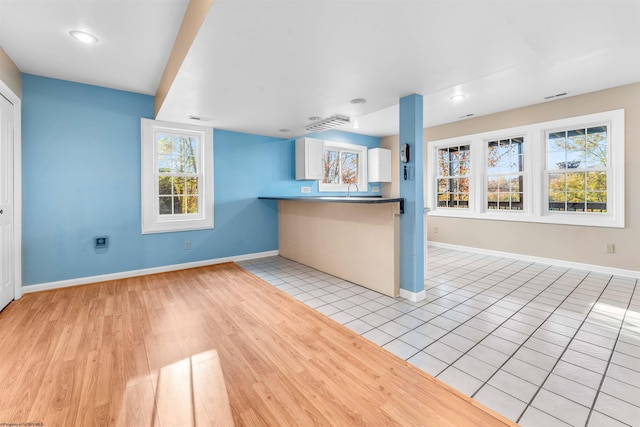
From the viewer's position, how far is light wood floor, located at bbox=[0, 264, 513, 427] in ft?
4.86

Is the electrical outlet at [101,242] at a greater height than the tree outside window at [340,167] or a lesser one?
lesser

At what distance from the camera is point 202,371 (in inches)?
72.9

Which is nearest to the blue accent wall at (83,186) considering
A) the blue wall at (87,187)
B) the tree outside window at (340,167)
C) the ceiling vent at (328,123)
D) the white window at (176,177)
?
the blue wall at (87,187)

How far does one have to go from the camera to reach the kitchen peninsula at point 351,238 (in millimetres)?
3135

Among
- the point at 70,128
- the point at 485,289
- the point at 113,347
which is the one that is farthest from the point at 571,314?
the point at 70,128

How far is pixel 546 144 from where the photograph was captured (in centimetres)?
448

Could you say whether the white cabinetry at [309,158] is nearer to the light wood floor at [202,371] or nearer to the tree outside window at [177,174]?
the tree outside window at [177,174]

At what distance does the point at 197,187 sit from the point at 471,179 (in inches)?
192

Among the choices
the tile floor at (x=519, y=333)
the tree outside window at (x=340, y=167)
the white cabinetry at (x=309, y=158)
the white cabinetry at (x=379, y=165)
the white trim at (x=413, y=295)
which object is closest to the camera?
the tile floor at (x=519, y=333)

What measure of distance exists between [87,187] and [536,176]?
21.3 ft

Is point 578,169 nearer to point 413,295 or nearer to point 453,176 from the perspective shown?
point 453,176

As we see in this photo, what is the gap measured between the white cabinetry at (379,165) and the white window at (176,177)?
11.7 ft

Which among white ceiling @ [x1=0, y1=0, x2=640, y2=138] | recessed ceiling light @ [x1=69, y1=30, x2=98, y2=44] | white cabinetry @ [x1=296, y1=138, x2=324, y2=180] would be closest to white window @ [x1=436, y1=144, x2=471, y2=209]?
white ceiling @ [x1=0, y1=0, x2=640, y2=138]

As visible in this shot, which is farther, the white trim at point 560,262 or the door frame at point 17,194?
the white trim at point 560,262
